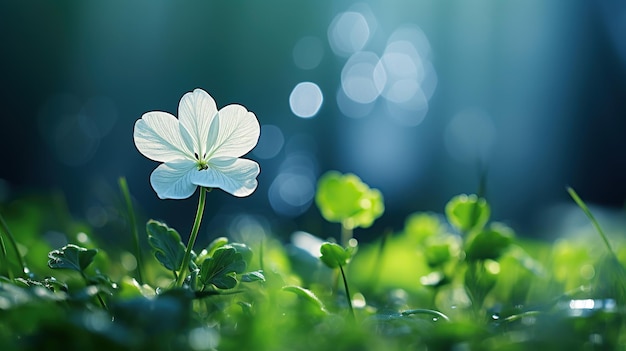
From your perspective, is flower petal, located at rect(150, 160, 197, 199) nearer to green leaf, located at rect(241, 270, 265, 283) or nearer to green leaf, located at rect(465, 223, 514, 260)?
green leaf, located at rect(241, 270, 265, 283)

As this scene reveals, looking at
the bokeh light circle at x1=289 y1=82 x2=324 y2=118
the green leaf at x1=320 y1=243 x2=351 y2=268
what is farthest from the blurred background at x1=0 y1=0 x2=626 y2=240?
the green leaf at x1=320 y1=243 x2=351 y2=268

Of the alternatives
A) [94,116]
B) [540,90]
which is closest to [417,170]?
[540,90]

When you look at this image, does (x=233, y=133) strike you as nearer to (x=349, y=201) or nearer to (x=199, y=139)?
(x=199, y=139)

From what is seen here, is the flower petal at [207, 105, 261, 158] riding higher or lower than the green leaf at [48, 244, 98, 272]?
higher

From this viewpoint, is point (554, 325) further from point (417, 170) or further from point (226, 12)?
point (226, 12)

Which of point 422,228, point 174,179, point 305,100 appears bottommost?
point 305,100

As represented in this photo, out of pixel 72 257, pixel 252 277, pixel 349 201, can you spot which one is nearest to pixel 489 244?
pixel 349 201
